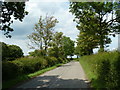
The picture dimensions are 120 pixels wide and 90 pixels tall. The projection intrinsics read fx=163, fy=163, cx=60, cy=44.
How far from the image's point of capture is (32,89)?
10.5 meters

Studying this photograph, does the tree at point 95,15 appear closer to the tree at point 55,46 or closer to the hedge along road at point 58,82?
the hedge along road at point 58,82

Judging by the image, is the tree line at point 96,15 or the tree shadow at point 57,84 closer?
the tree shadow at point 57,84

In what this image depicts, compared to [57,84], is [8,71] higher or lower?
higher

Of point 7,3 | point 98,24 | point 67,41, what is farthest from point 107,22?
point 67,41

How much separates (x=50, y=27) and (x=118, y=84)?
3270 centimetres

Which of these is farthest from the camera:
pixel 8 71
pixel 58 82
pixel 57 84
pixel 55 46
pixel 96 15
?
pixel 55 46

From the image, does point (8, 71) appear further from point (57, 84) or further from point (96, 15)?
point (96, 15)

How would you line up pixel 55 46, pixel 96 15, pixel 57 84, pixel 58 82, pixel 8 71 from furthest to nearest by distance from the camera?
pixel 55 46
pixel 96 15
pixel 8 71
pixel 58 82
pixel 57 84

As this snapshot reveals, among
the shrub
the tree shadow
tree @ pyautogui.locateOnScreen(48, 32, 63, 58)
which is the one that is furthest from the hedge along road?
tree @ pyautogui.locateOnScreen(48, 32, 63, 58)

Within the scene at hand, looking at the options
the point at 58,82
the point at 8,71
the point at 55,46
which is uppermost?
the point at 55,46

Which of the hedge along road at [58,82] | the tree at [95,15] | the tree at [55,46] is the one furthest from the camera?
the tree at [55,46]

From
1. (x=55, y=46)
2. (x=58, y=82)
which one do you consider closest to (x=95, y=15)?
(x=58, y=82)

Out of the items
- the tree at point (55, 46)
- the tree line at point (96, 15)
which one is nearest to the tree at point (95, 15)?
the tree line at point (96, 15)

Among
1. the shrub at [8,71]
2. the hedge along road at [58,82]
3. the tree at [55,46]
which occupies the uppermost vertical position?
the tree at [55,46]
